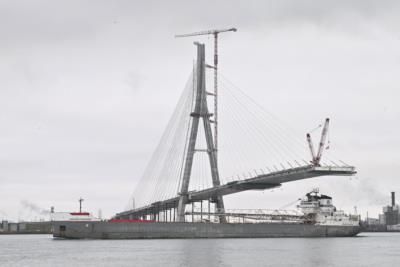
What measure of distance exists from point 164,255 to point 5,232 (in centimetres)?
14870

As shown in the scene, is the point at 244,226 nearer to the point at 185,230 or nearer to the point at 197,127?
the point at 185,230

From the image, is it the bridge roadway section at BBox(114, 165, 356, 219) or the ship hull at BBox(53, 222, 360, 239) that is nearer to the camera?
the bridge roadway section at BBox(114, 165, 356, 219)

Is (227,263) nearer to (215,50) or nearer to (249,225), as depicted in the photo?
(249,225)

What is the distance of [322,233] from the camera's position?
318 feet

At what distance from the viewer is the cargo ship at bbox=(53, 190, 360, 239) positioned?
90.8 m

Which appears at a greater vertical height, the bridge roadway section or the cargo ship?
the bridge roadway section

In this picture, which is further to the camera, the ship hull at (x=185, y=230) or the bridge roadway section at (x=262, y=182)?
the ship hull at (x=185, y=230)

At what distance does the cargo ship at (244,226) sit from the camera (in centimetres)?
9081

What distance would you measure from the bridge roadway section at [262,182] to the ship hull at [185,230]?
5.23 metres

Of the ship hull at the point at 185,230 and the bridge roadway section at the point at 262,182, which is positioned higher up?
the bridge roadway section at the point at 262,182

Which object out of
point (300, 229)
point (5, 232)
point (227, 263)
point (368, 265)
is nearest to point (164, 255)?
point (227, 263)

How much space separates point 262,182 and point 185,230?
12.9 meters

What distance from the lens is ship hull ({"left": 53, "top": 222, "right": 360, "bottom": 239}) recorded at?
90.3 m

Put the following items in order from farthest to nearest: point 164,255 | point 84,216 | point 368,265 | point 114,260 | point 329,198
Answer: point 329,198 < point 84,216 < point 164,255 < point 114,260 < point 368,265
